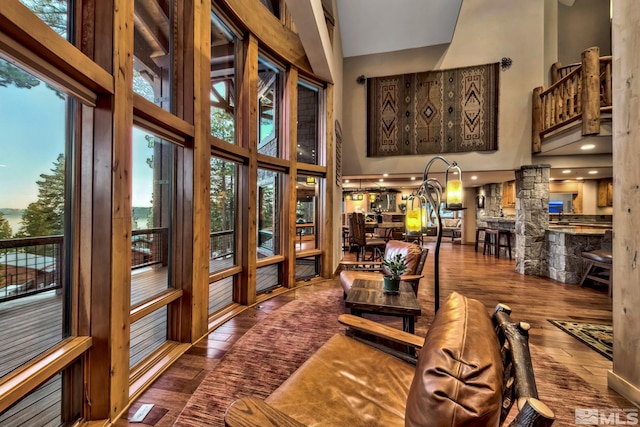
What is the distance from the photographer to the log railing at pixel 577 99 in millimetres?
3668

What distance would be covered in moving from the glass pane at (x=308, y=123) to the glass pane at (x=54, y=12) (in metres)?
3.41

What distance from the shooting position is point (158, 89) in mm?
2344

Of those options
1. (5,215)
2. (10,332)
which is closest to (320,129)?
(5,215)

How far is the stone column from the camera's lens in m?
5.14

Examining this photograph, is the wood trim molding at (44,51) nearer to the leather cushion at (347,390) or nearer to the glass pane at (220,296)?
the leather cushion at (347,390)

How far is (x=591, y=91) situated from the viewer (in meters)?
3.68

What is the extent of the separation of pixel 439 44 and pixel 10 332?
7.52m

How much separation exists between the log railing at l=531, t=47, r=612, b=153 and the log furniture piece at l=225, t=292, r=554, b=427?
14.3 ft

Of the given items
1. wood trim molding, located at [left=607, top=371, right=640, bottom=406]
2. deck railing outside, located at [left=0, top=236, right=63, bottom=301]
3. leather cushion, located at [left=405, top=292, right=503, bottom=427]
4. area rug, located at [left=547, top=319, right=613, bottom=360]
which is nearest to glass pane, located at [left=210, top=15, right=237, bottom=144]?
Result: deck railing outside, located at [left=0, top=236, right=63, bottom=301]

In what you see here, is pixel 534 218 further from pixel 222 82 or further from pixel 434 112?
pixel 222 82

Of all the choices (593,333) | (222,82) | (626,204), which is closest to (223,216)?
(222,82)

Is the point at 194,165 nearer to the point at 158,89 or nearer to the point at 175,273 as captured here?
the point at 158,89

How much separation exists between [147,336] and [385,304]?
2.23 m

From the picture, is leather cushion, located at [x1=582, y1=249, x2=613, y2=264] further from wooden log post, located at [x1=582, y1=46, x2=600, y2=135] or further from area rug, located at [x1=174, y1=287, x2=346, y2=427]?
area rug, located at [x1=174, y1=287, x2=346, y2=427]
